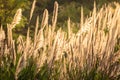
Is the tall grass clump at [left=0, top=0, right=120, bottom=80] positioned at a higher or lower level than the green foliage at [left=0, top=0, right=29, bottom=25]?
lower

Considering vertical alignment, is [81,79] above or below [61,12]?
below

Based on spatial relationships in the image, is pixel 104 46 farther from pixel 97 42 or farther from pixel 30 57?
pixel 30 57

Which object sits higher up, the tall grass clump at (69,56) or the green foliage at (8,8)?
the green foliage at (8,8)

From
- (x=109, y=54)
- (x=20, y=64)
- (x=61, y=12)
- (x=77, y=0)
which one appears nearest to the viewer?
(x=20, y=64)

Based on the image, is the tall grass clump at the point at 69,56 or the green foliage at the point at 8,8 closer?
the tall grass clump at the point at 69,56

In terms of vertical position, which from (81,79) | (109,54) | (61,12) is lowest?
(81,79)

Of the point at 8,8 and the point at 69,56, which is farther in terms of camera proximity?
the point at 8,8

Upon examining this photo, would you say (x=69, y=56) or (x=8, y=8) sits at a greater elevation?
(x=8, y=8)

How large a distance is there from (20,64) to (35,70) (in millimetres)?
153

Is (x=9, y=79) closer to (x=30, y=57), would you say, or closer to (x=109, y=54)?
(x=30, y=57)

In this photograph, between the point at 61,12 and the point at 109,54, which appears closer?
the point at 109,54

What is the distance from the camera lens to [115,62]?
300 cm

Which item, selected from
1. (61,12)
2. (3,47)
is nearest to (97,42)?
(3,47)

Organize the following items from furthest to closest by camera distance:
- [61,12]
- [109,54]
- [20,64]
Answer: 1. [61,12]
2. [109,54]
3. [20,64]
